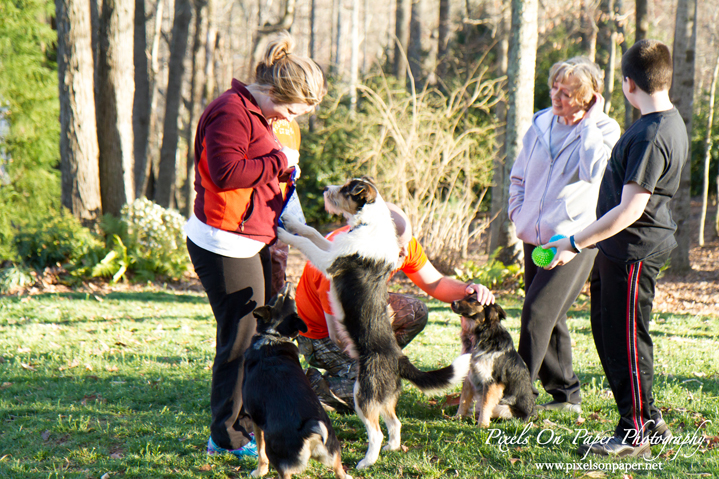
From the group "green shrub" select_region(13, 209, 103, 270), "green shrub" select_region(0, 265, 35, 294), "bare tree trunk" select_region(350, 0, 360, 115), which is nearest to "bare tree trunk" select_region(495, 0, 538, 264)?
"green shrub" select_region(13, 209, 103, 270)

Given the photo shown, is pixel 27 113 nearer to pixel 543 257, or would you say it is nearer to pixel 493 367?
pixel 493 367

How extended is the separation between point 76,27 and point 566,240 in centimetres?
1000

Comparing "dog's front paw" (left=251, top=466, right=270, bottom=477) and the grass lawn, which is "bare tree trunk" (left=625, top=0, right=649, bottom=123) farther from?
"dog's front paw" (left=251, top=466, right=270, bottom=477)

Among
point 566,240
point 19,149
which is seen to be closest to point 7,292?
point 19,149

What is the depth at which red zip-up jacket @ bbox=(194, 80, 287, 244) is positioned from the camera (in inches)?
108

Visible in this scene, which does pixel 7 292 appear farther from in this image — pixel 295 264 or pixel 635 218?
pixel 635 218

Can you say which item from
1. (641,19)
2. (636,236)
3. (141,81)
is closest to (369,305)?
(636,236)

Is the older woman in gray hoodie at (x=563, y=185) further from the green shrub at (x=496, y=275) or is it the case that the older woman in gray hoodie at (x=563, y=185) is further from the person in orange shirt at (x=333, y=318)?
the green shrub at (x=496, y=275)

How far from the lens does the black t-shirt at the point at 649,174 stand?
2779 millimetres

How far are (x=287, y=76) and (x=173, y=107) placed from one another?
12371 millimetres

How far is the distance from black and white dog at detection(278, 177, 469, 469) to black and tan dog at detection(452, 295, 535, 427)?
1.24 ft

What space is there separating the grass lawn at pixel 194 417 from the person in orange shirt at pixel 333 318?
29 cm

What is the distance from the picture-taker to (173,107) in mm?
14078

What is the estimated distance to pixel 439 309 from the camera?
7.87 metres
